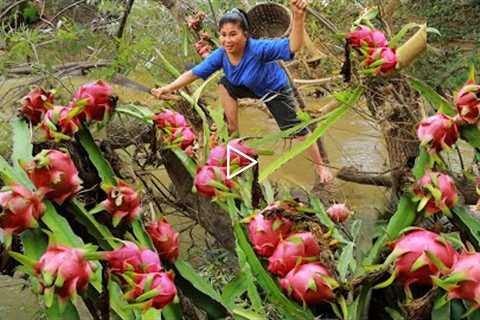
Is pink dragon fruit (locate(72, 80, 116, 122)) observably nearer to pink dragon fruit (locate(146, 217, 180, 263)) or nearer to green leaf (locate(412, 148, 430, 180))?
pink dragon fruit (locate(146, 217, 180, 263))

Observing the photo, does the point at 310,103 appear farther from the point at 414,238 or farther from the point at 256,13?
the point at 414,238

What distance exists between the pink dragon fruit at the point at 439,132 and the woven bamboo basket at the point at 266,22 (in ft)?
7.30

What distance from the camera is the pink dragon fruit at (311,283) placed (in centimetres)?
71

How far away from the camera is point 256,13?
3002 millimetres

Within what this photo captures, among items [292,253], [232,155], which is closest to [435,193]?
[292,253]

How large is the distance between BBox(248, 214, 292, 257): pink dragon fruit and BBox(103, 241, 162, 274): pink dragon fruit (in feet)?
0.38

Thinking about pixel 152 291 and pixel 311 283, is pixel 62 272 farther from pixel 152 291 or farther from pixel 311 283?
pixel 311 283

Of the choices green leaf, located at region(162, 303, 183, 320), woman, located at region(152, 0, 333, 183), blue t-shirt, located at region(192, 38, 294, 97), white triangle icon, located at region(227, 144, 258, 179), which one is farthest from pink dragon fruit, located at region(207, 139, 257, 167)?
blue t-shirt, located at region(192, 38, 294, 97)

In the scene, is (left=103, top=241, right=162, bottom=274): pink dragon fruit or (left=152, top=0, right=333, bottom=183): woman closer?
(left=103, top=241, right=162, bottom=274): pink dragon fruit

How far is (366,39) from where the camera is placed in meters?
0.90

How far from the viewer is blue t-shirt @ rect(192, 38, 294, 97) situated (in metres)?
2.52

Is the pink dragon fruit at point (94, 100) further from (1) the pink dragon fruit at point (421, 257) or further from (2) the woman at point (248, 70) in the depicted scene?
(2) the woman at point (248, 70)

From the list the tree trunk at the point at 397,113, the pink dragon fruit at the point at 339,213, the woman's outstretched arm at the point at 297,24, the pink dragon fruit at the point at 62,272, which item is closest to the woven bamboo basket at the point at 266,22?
the woman's outstretched arm at the point at 297,24

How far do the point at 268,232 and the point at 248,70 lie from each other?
1874 mm
